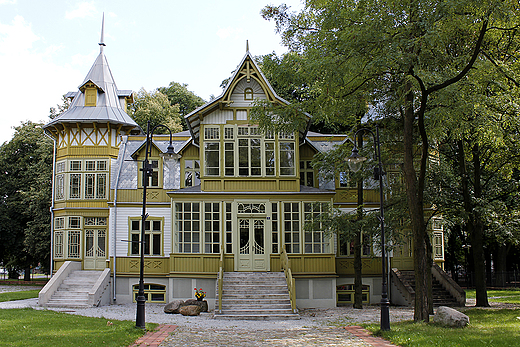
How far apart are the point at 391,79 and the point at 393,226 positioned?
623 cm

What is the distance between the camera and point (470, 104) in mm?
13438

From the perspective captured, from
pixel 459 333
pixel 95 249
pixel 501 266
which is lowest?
pixel 501 266

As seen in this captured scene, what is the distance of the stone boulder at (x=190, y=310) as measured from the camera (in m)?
17.4

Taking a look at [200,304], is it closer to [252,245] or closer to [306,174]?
[252,245]

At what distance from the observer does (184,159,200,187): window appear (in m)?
23.6

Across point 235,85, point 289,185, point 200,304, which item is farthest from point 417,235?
point 235,85

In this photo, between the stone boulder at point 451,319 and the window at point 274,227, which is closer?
the stone boulder at point 451,319

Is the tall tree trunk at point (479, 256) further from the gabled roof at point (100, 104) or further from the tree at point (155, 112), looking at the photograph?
the tree at point (155, 112)

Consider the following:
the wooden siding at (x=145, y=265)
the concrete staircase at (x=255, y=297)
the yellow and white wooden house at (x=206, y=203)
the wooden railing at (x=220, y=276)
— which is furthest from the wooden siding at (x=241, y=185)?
the wooden siding at (x=145, y=265)

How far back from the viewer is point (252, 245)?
2058 cm

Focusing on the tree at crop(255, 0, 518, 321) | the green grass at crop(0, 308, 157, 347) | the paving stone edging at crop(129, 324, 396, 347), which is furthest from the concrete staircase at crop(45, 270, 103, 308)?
the tree at crop(255, 0, 518, 321)

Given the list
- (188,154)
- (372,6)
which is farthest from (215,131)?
(372,6)

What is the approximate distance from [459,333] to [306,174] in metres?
12.7

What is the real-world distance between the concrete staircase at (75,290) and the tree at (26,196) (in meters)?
8.90
